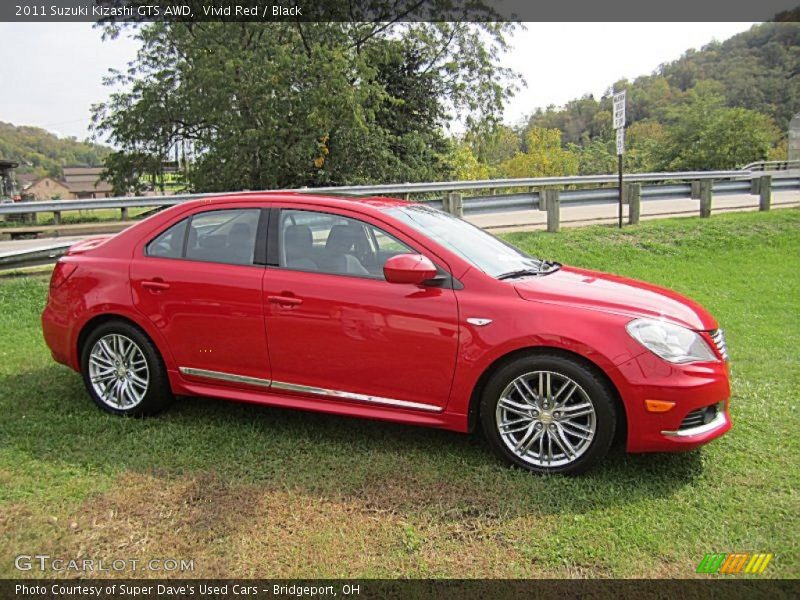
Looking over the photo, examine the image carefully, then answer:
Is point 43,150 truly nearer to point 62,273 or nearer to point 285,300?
point 62,273

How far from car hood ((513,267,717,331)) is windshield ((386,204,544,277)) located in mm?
215

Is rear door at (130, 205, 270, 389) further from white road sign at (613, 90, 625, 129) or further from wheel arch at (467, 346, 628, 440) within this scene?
white road sign at (613, 90, 625, 129)

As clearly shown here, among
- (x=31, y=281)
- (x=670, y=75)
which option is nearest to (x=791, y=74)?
(x=670, y=75)

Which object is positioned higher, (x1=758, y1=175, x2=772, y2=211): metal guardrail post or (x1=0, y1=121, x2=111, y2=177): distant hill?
→ (x1=0, y1=121, x2=111, y2=177): distant hill

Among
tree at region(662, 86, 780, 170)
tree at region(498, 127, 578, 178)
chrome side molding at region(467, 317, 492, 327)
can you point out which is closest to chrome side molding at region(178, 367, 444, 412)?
chrome side molding at region(467, 317, 492, 327)

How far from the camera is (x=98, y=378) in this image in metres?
4.33

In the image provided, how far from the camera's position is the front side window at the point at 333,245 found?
3.75m

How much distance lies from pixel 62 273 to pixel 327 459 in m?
2.49

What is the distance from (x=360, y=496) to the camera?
3229 mm

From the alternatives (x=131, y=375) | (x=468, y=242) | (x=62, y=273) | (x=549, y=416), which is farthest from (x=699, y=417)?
(x=62, y=273)

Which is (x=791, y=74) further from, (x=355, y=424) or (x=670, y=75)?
(x=355, y=424)

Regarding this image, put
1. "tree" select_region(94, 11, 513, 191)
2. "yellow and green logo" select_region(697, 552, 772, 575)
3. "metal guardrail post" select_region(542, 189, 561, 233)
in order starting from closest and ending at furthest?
"yellow and green logo" select_region(697, 552, 772, 575)
"metal guardrail post" select_region(542, 189, 561, 233)
"tree" select_region(94, 11, 513, 191)

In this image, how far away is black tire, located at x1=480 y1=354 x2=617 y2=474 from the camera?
329 centimetres

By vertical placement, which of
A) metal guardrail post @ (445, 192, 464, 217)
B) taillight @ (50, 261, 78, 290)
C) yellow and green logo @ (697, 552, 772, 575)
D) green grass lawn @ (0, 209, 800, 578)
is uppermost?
metal guardrail post @ (445, 192, 464, 217)
